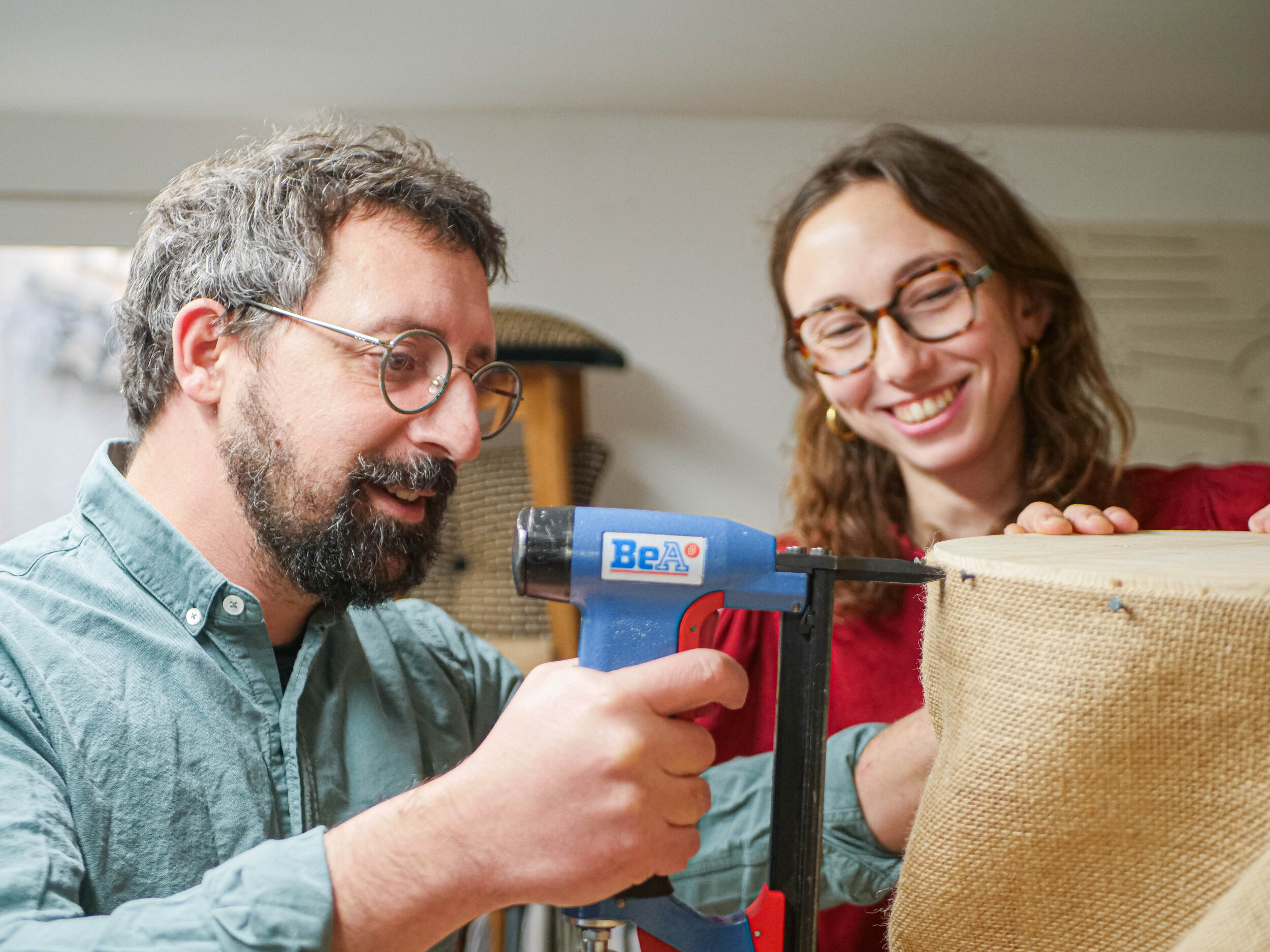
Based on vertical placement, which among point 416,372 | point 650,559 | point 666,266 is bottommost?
point 650,559

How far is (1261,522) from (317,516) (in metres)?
0.96

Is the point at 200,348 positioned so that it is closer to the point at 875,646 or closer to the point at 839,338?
the point at 839,338

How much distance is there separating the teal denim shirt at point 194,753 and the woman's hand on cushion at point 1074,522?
31 cm

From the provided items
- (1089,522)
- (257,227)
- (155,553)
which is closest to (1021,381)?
(1089,522)

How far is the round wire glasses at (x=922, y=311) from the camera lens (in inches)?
49.3

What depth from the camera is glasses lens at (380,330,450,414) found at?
3.05 feet

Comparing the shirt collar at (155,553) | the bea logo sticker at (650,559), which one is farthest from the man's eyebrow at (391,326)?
the bea logo sticker at (650,559)

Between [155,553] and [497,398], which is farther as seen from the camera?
[497,398]

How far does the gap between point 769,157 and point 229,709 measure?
2238mm

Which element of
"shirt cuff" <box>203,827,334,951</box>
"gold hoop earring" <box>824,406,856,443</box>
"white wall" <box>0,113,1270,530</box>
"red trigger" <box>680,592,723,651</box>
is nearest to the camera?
"shirt cuff" <box>203,827,334,951</box>

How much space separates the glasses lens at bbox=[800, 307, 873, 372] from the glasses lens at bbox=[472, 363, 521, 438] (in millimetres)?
455

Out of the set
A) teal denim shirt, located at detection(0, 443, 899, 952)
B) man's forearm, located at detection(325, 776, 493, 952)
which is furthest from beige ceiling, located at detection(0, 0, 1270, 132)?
man's forearm, located at detection(325, 776, 493, 952)

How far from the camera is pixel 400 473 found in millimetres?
925

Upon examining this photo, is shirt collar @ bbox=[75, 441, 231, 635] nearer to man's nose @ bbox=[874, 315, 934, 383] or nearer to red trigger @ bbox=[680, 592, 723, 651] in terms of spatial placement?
red trigger @ bbox=[680, 592, 723, 651]
